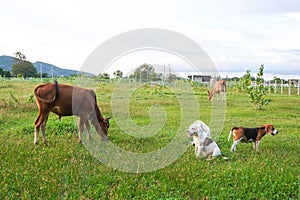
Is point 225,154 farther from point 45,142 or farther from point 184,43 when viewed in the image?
point 45,142

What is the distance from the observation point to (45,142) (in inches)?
343

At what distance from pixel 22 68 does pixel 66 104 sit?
5007 centimetres

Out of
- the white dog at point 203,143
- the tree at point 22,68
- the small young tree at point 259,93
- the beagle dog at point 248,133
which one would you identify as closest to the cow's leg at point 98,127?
the white dog at point 203,143

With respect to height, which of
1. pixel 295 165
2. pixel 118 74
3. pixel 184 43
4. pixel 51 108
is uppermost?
pixel 184 43

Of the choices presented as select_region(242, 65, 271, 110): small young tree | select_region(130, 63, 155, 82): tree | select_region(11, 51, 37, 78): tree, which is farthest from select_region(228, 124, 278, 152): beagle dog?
select_region(11, 51, 37, 78): tree

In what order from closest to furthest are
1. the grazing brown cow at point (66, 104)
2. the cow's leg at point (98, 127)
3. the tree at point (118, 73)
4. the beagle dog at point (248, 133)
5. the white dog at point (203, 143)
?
the tree at point (118, 73) < the white dog at point (203, 143) < the beagle dog at point (248, 133) < the grazing brown cow at point (66, 104) < the cow's leg at point (98, 127)

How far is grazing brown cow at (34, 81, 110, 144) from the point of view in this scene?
8703mm

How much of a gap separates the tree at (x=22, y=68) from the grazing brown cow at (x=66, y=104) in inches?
1907

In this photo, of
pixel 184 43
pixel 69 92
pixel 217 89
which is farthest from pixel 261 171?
pixel 217 89

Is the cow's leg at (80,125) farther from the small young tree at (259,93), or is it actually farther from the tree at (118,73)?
the small young tree at (259,93)

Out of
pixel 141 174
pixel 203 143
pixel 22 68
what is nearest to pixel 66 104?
pixel 141 174

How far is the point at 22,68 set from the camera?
55344 millimetres

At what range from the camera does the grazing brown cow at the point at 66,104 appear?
8703 millimetres

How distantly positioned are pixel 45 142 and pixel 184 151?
3.42m
